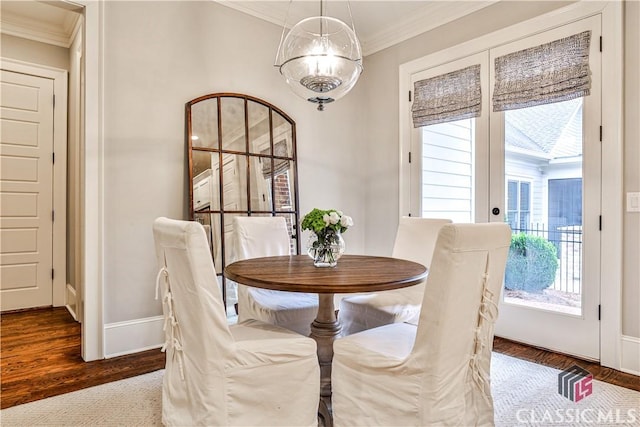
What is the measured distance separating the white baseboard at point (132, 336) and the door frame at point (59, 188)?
74.4 inches

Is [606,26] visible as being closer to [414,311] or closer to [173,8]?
[414,311]

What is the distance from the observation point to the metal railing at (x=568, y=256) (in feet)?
8.34

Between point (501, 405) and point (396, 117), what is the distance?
8.76 feet

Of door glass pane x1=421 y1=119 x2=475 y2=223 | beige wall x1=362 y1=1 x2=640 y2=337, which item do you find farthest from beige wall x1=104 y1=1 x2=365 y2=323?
door glass pane x1=421 y1=119 x2=475 y2=223

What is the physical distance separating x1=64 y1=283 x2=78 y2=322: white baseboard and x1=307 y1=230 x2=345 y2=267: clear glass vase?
275 cm

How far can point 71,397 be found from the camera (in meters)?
1.99

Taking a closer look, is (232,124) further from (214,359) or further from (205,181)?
(214,359)

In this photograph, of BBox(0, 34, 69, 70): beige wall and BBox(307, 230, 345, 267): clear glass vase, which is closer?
BBox(307, 230, 345, 267): clear glass vase

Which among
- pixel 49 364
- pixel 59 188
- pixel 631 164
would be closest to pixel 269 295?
pixel 49 364

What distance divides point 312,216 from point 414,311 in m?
0.89

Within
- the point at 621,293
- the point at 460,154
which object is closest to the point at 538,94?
the point at 460,154

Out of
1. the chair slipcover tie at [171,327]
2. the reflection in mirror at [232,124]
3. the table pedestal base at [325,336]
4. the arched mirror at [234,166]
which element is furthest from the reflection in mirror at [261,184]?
the chair slipcover tie at [171,327]

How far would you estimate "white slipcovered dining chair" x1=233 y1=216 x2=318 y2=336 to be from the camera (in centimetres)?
218

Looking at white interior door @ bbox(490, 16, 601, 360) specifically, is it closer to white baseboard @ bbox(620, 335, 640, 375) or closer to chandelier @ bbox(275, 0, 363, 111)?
white baseboard @ bbox(620, 335, 640, 375)
